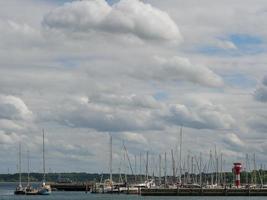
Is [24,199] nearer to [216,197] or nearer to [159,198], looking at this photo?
[159,198]

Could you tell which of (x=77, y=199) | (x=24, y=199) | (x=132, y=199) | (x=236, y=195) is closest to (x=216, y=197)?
(x=236, y=195)

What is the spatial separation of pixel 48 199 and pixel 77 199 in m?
8.30

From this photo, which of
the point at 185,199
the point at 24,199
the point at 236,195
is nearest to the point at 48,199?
the point at 24,199

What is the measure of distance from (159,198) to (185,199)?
947cm

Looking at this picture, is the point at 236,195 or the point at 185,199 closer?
the point at 185,199

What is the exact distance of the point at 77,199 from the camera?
195 meters

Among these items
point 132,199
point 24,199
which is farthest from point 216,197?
point 24,199

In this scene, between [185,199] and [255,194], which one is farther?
[255,194]

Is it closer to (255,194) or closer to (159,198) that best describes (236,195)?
(255,194)

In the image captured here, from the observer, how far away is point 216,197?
194 metres

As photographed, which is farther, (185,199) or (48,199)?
(48,199)

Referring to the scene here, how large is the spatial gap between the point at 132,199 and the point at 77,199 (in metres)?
16.7

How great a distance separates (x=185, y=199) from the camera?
185m

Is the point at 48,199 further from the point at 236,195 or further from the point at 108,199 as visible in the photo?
the point at 236,195
